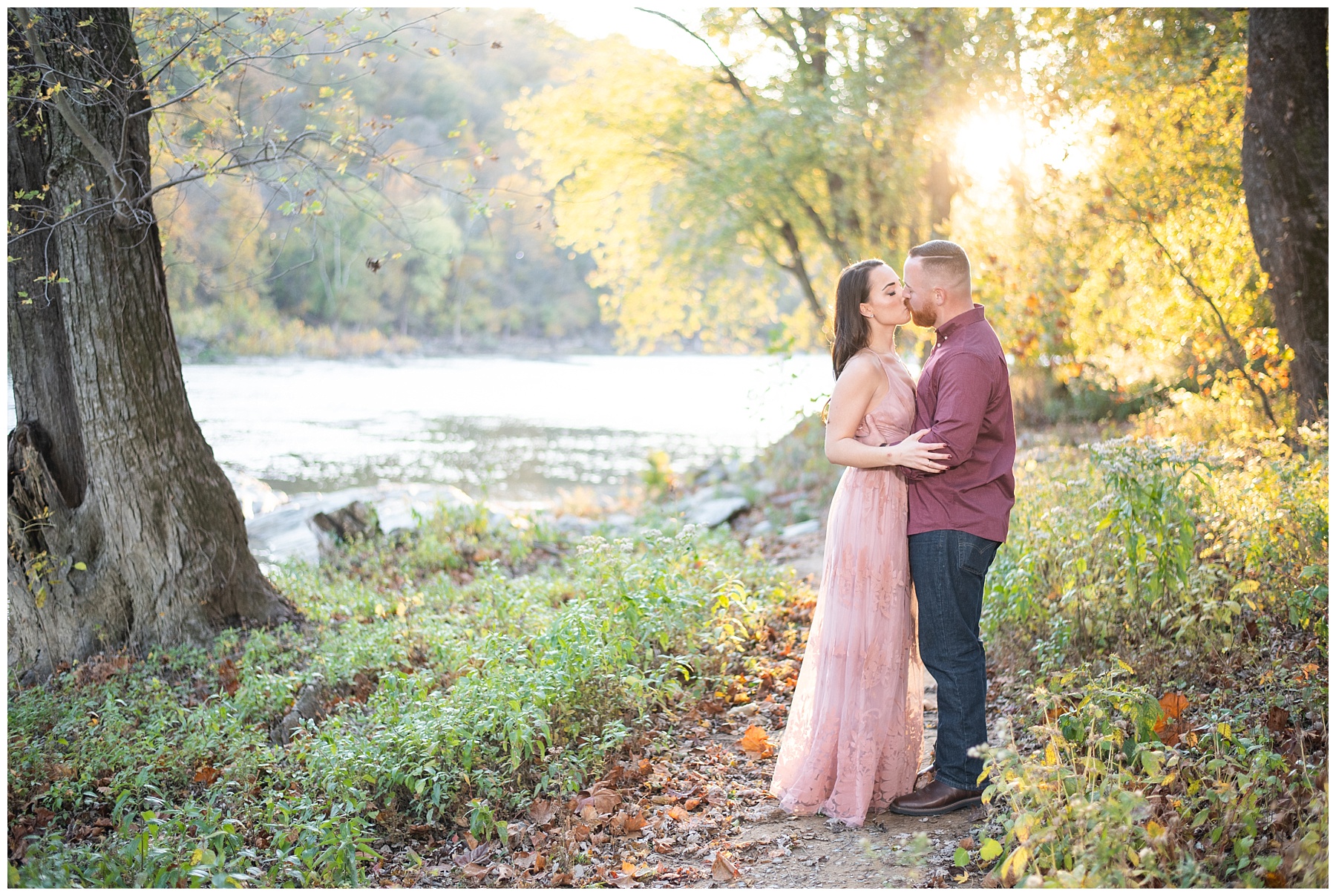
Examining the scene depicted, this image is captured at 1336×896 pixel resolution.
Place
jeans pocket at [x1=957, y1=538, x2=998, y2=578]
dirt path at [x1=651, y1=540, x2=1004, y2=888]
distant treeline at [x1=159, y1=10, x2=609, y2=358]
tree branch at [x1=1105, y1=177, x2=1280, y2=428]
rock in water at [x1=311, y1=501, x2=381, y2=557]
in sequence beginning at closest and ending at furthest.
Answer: dirt path at [x1=651, y1=540, x2=1004, y2=888], jeans pocket at [x1=957, y1=538, x2=998, y2=578], distant treeline at [x1=159, y1=10, x2=609, y2=358], tree branch at [x1=1105, y1=177, x2=1280, y2=428], rock in water at [x1=311, y1=501, x2=381, y2=557]

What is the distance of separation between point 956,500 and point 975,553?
0.21 metres

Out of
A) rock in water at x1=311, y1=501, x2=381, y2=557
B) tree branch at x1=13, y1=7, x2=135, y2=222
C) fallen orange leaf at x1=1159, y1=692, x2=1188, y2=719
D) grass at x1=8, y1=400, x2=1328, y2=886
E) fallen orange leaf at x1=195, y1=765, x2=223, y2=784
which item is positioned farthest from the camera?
rock in water at x1=311, y1=501, x2=381, y2=557

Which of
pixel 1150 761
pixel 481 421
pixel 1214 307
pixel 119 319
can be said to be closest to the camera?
pixel 1150 761

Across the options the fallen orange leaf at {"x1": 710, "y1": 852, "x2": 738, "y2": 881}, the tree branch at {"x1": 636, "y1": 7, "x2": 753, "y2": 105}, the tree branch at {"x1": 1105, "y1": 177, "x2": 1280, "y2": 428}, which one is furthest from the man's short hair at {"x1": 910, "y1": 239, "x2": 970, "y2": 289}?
the tree branch at {"x1": 636, "y1": 7, "x2": 753, "y2": 105}

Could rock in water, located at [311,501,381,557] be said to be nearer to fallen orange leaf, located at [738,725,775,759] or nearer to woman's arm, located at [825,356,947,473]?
fallen orange leaf, located at [738,725,775,759]

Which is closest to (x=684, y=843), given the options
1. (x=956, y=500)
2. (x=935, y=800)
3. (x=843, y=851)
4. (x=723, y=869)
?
(x=723, y=869)

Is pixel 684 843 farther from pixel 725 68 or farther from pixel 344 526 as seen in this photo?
pixel 725 68

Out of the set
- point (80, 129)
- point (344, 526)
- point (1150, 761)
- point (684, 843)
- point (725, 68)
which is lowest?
point (684, 843)

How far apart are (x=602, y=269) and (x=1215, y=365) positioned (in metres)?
11.0

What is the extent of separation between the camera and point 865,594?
3531 mm

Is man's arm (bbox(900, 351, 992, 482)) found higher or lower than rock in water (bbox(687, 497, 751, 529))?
higher

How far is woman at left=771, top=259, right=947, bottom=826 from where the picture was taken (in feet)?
11.4

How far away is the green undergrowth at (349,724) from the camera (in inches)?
133

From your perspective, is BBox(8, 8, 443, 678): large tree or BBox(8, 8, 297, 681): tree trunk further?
BBox(8, 8, 297, 681): tree trunk
